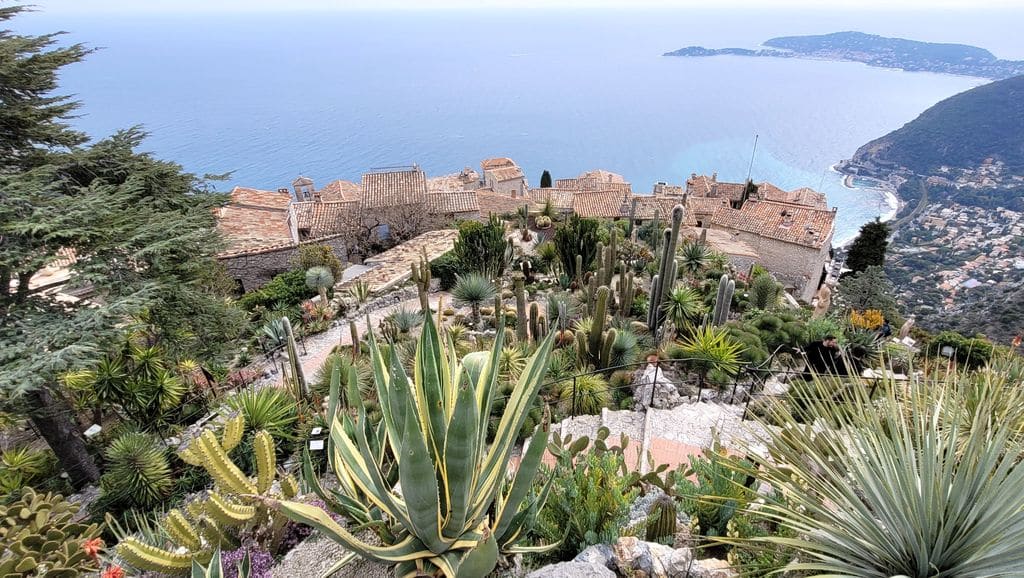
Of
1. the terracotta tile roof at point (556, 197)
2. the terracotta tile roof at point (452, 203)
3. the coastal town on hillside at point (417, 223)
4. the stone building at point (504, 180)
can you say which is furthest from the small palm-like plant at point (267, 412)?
the stone building at point (504, 180)

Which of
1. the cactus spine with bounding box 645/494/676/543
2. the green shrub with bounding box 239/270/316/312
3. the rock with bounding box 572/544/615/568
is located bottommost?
the green shrub with bounding box 239/270/316/312

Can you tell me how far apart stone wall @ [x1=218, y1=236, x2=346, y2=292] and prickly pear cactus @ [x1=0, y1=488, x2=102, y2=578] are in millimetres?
11939


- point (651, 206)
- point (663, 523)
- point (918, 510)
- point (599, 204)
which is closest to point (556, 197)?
point (599, 204)

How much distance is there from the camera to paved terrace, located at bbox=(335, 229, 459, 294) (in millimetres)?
13305

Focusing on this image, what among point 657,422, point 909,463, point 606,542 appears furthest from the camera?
point 657,422

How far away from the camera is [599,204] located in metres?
25.3

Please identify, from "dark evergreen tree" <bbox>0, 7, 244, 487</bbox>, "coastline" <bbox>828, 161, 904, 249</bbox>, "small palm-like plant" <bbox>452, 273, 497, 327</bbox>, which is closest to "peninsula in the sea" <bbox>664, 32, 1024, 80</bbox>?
"coastline" <bbox>828, 161, 904, 249</bbox>

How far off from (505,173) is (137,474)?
28.0m

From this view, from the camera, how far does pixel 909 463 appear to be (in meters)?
2.29

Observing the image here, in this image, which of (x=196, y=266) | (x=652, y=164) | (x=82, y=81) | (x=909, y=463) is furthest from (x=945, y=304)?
(x=82, y=81)

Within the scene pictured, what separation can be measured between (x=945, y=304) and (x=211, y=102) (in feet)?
378

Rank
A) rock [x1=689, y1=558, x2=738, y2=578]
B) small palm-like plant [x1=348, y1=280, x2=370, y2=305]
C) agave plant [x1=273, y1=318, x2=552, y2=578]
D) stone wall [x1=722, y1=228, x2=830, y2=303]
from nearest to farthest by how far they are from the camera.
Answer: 1. agave plant [x1=273, y1=318, x2=552, y2=578]
2. rock [x1=689, y1=558, x2=738, y2=578]
3. small palm-like plant [x1=348, y1=280, x2=370, y2=305]
4. stone wall [x1=722, y1=228, x2=830, y2=303]

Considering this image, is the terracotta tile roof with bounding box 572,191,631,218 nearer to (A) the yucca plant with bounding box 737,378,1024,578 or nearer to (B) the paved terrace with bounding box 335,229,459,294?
(B) the paved terrace with bounding box 335,229,459,294

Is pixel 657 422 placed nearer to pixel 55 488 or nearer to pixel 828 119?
pixel 55 488
